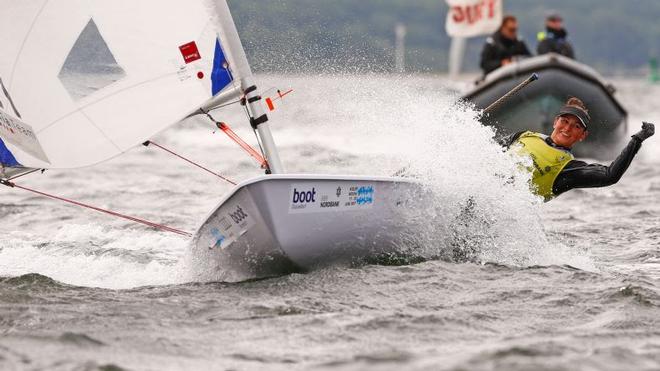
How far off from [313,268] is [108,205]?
14.6ft

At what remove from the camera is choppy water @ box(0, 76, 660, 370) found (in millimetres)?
3805

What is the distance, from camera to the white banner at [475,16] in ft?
53.8

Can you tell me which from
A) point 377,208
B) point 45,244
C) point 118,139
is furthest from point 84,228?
point 377,208

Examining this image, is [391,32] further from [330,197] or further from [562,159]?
[330,197]

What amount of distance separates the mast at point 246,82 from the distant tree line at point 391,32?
2.77 ft

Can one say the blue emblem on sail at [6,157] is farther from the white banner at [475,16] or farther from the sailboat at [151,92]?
the white banner at [475,16]

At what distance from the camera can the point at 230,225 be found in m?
4.96

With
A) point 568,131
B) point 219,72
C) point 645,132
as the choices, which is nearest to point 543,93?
point 568,131

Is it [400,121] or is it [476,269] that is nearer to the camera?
[476,269]

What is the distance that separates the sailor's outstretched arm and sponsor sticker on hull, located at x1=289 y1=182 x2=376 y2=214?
4.45 ft

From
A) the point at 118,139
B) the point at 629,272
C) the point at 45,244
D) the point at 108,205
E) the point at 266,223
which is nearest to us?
the point at 266,223

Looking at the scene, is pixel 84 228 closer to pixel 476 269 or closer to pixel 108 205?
pixel 108 205

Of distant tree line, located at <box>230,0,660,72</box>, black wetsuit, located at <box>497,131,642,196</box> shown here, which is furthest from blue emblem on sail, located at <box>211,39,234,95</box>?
black wetsuit, located at <box>497,131,642,196</box>

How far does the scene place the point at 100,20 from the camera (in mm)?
5152
